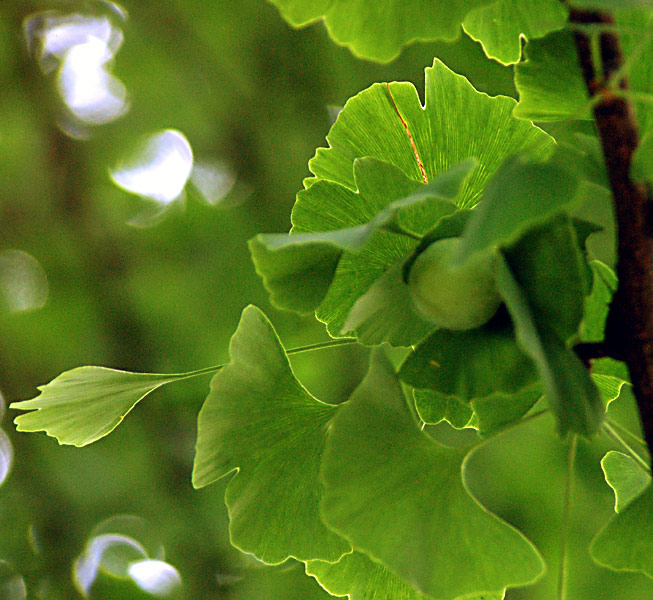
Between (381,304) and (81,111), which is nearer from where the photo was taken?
(381,304)

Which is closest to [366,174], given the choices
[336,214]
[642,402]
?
[336,214]

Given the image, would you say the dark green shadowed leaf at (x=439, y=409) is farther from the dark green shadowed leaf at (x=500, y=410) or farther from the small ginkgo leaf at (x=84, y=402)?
the small ginkgo leaf at (x=84, y=402)

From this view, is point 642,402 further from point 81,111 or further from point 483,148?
point 81,111

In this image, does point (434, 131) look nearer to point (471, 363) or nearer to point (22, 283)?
point (471, 363)

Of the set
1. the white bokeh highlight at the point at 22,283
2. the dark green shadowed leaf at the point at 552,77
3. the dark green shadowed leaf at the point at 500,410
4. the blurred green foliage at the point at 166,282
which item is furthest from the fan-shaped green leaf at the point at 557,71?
the white bokeh highlight at the point at 22,283

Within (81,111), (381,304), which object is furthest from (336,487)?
(81,111)

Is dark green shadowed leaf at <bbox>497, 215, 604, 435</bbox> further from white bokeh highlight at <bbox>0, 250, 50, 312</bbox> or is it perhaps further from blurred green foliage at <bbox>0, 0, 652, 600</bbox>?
white bokeh highlight at <bbox>0, 250, 50, 312</bbox>

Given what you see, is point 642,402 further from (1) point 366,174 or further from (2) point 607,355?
(1) point 366,174

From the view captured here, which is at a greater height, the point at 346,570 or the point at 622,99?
the point at 622,99
